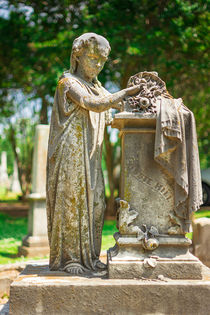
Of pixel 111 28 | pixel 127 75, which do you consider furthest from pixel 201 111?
pixel 111 28

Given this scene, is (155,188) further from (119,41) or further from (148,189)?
(119,41)

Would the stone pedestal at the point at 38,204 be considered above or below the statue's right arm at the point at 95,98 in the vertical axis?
below

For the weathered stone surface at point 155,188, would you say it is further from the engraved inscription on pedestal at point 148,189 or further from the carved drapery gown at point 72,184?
the carved drapery gown at point 72,184

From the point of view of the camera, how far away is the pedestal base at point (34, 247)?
835 cm

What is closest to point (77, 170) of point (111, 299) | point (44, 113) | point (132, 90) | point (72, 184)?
point (72, 184)

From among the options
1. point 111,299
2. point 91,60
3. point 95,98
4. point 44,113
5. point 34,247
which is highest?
point 44,113

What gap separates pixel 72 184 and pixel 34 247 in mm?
5204

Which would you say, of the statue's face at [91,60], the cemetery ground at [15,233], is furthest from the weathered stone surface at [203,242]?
the statue's face at [91,60]

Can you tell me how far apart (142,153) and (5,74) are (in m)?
11.9

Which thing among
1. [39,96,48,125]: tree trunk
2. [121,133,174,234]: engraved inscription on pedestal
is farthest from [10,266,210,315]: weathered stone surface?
[39,96,48,125]: tree trunk

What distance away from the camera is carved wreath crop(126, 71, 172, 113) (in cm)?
369

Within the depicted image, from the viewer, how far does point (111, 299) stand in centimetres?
334

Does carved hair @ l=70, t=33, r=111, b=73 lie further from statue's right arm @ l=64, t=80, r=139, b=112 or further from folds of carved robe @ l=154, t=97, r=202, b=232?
folds of carved robe @ l=154, t=97, r=202, b=232

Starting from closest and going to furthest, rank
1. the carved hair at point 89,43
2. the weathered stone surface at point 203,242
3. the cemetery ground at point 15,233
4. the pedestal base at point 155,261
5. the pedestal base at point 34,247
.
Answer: the pedestal base at point 155,261 < the carved hair at point 89,43 < the weathered stone surface at point 203,242 < the cemetery ground at point 15,233 < the pedestal base at point 34,247
